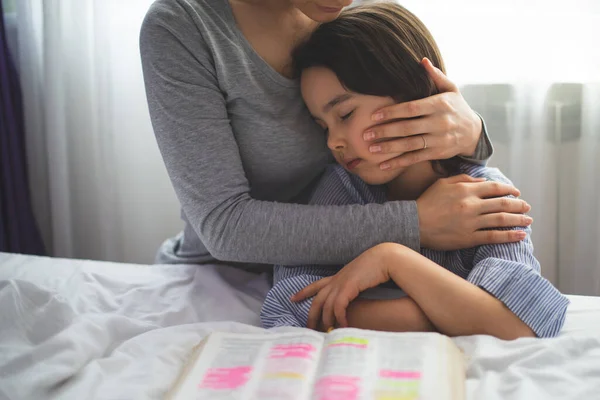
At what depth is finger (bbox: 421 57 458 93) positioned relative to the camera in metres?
1.12

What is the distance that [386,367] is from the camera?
0.78 m

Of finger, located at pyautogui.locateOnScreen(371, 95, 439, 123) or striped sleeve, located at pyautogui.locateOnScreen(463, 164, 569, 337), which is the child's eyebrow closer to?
finger, located at pyautogui.locateOnScreen(371, 95, 439, 123)

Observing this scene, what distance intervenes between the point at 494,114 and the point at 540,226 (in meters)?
0.34

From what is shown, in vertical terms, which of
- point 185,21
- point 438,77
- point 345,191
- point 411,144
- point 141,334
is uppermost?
point 185,21

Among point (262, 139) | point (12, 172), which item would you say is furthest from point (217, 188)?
point (12, 172)

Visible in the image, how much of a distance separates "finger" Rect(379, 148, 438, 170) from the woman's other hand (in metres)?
0.07

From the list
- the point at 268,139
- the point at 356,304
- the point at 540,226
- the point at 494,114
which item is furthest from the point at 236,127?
the point at 540,226

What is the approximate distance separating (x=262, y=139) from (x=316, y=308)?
37cm

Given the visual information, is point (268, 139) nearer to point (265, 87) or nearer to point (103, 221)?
point (265, 87)

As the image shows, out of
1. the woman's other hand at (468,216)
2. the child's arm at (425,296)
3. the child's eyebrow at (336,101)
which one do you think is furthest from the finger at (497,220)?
the child's eyebrow at (336,101)

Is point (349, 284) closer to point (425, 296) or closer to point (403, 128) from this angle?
point (425, 296)

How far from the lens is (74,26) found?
1868 millimetres

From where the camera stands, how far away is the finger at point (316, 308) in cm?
101

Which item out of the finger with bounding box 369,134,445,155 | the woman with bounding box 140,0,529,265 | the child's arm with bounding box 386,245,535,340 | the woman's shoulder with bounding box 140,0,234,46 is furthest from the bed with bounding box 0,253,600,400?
the woman's shoulder with bounding box 140,0,234,46
